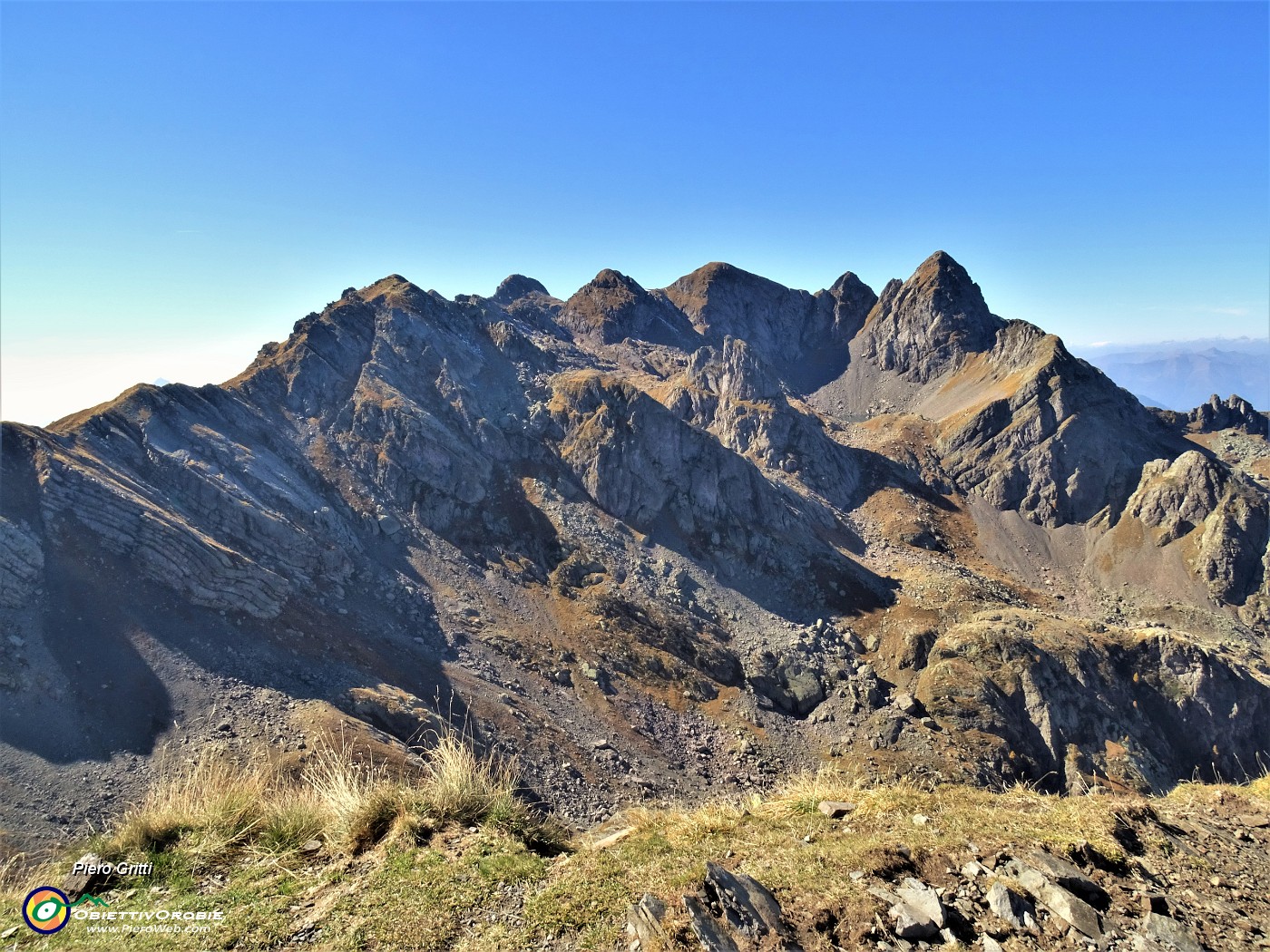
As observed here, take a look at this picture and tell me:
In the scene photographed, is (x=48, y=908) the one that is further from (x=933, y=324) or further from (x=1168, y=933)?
(x=933, y=324)

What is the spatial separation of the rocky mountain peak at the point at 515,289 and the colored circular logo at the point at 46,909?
16309cm

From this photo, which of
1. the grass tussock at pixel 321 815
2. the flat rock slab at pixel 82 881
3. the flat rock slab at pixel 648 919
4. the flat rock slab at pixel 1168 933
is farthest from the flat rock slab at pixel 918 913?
the flat rock slab at pixel 82 881

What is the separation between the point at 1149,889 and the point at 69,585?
145 feet

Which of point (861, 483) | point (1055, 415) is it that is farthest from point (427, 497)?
point (1055, 415)

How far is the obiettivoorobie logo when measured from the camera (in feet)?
24.3

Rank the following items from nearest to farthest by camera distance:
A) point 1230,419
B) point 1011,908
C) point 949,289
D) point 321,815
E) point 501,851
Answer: point 1011,908 → point 501,851 → point 321,815 → point 1230,419 → point 949,289

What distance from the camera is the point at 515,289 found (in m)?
170

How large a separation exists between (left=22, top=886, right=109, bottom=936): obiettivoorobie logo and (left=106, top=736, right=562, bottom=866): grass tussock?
33.6 inches

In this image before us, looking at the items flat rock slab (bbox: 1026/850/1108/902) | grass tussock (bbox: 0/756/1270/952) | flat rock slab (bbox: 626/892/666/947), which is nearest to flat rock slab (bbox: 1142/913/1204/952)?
flat rock slab (bbox: 1026/850/1108/902)

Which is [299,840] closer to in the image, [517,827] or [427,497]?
[517,827]

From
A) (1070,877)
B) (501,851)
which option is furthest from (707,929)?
(1070,877)

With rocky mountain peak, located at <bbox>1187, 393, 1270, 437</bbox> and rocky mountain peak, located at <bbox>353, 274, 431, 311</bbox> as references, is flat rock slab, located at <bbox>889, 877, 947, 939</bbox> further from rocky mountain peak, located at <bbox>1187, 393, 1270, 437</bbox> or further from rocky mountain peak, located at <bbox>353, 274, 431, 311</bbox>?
rocky mountain peak, located at <bbox>1187, 393, 1270, 437</bbox>

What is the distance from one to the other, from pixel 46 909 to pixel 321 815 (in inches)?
122

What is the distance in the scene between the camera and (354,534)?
2016 inches
